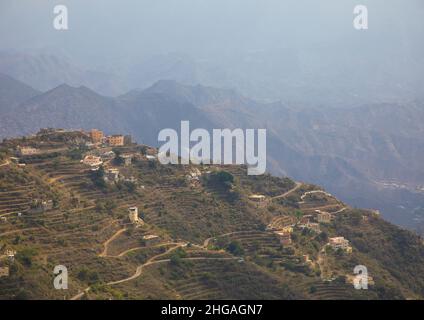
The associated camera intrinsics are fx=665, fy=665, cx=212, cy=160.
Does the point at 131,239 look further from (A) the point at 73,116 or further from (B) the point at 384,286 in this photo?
(A) the point at 73,116

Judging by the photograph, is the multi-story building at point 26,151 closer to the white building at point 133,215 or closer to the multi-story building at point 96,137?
the multi-story building at point 96,137

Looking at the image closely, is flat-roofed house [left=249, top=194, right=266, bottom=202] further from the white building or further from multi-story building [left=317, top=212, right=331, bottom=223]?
the white building

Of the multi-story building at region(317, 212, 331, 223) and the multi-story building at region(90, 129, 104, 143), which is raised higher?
the multi-story building at region(90, 129, 104, 143)

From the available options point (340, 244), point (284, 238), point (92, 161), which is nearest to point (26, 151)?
point (92, 161)

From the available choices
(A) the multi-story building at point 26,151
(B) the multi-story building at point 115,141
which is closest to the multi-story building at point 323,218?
(B) the multi-story building at point 115,141

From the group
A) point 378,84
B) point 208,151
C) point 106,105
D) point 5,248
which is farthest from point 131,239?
point 378,84

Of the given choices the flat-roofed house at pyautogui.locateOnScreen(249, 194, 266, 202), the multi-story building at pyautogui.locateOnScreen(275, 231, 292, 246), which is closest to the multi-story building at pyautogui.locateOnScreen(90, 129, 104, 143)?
the flat-roofed house at pyautogui.locateOnScreen(249, 194, 266, 202)

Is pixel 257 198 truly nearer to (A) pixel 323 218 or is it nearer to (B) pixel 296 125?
(A) pixel 323 218
